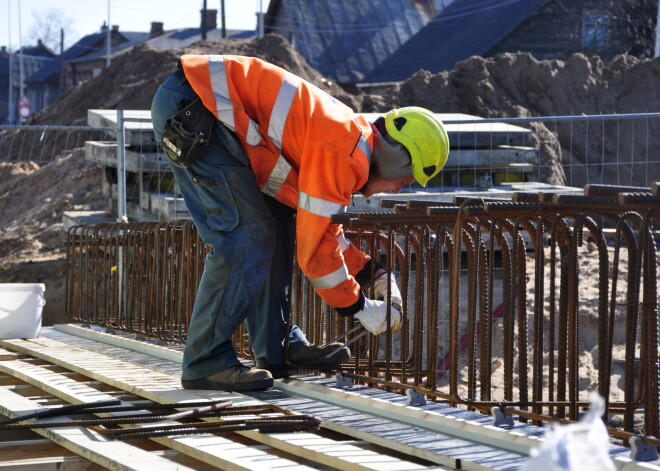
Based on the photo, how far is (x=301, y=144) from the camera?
5.03 meters

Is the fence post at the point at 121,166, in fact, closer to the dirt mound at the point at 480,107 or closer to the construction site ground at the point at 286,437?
the construction site ground at the point at 286,437

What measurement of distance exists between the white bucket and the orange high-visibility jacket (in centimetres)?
340

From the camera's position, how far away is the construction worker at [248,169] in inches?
197

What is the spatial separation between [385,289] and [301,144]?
1.08m

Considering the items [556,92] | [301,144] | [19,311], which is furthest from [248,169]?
[556,92]

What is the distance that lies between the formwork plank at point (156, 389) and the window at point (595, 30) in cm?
3156

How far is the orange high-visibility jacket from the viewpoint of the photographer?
4.80 meters

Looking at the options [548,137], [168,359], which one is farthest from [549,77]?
[168,359]

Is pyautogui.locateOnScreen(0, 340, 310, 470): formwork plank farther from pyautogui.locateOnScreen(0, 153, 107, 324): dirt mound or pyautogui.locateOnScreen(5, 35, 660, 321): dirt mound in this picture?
pyautogui.locateOnScreen(5, 35, 660, 321): dirt mound

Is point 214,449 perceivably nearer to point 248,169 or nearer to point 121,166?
point 248,169

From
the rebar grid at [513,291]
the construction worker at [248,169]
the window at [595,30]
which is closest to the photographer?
the rebar grid at [513,291]

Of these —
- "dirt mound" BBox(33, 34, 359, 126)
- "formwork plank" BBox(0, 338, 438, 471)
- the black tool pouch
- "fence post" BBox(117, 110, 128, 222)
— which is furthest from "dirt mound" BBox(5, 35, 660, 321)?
the black tool pouch

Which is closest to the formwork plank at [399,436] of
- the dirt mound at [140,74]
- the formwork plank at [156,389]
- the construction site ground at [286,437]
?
the construction site ground at [286,437]

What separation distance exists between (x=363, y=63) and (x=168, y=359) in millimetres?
43206
